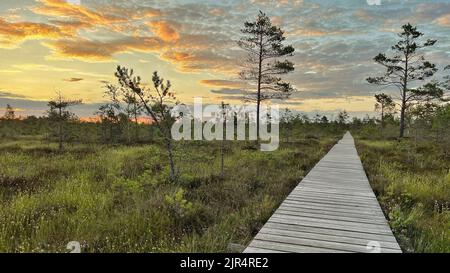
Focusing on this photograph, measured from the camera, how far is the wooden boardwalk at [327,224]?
448cm

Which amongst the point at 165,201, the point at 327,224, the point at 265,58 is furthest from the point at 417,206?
the point at 265,58

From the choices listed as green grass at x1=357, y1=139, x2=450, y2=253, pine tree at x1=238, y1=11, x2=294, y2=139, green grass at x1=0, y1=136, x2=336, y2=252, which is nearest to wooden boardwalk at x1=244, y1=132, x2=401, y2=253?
green grass at x1=357, y1=139, x2=450, y2=253

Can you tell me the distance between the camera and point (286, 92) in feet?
86.7

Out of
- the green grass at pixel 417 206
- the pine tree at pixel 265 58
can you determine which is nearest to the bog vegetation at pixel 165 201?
the green grass at pixel 417 206

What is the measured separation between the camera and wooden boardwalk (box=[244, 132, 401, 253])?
448cm

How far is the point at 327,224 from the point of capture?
540 cm

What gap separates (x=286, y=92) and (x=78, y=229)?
2288 centimetres

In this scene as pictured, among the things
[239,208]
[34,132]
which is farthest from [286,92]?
[34,132]

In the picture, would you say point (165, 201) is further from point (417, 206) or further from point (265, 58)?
point (265, 58)
